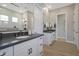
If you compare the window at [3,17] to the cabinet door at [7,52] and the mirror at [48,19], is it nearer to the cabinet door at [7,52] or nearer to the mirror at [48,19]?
the cabinet door at [7,52]

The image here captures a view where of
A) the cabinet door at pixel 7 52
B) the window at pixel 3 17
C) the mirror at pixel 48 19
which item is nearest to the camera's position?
the cabinet door at pixel 7 52

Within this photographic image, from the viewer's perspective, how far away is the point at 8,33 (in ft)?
4.05

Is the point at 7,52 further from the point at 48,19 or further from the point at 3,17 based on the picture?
the point at 48,19

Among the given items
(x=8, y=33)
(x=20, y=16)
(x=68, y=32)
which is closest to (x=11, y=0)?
(x=20, y=16)

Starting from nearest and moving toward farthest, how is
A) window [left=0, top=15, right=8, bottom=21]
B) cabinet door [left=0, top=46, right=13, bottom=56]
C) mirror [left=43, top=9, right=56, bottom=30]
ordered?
Answer: cabinet door [left=0, top=46, right=13, bottom=56], window [left=0, top=15, right=8, bottom=21], mirror [left=43, top=9, right=56, bottom=30]

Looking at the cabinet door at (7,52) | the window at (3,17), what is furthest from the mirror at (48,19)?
the cabinet door at (7,52)

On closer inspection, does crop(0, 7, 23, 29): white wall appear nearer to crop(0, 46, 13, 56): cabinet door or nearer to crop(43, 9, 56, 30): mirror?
crop(0, 46, 13, 56): cabinet door

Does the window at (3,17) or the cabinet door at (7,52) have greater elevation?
the window at (3,17)

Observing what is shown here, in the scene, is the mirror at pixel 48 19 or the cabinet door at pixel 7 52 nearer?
the cabinet door at pixel 7 52

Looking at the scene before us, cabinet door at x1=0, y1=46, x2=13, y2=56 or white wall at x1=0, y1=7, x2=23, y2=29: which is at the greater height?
white wall at x1=0, y1=7, x2=23, y2=29

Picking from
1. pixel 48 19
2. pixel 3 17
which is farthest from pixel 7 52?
pixel 48 19

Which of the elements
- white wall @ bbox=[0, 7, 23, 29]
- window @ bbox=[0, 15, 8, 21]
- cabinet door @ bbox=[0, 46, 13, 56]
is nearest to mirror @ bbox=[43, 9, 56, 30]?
white wall @ bbox=[0, 7, 23, 29]

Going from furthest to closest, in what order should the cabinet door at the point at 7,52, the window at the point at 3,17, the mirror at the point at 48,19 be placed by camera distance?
1. the mirror at the point at 48,19
2. the window at the point at 3,17
3. the cabinet door at the point at 7,52

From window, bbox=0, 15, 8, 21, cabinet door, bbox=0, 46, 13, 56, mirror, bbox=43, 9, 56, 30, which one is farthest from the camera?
mirror, bbox=43, 9, 56, 30
